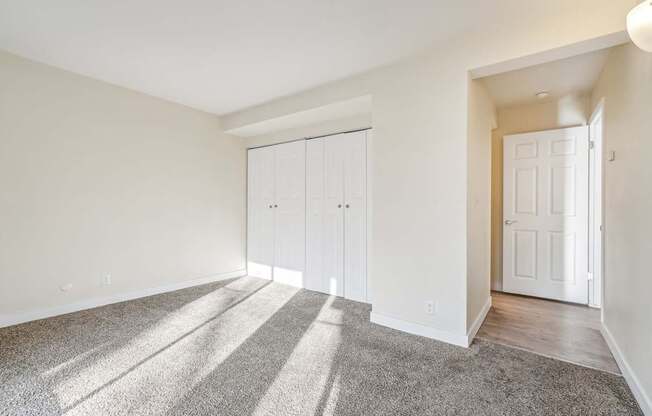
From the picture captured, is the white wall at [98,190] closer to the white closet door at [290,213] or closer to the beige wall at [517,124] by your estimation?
the white closet door at [290,213]

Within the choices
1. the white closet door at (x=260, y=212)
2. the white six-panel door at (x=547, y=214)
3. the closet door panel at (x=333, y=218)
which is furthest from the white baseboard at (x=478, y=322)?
the white closet door at (x=260, y=212)

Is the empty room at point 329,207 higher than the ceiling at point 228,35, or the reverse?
the ceiling at point 228,35

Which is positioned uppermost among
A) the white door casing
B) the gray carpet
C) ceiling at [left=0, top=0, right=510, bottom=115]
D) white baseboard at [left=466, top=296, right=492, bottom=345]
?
ceiling at [left=0, top=0, right=510, bottom=115]

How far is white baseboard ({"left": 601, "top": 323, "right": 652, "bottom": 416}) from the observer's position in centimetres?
159

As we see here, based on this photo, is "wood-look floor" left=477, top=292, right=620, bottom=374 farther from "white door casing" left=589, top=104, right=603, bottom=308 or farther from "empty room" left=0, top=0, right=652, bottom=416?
"white door casing" left=589, top=104, right=603, bottom=308

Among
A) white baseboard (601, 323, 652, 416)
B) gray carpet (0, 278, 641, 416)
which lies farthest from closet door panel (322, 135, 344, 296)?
white baseboard (601, 323, 652, 416)

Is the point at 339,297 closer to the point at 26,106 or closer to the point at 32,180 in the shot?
the point at 32,180

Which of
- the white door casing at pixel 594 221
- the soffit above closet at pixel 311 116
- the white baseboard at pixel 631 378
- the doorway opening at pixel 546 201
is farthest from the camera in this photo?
the white door casing at pixel 594 221

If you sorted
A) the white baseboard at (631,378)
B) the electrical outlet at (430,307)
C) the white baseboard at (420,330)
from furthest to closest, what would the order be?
1. the electrical outlet at (430,307)
2. the white baseboard at (420,330)
3. the white baseboard at (631,378)

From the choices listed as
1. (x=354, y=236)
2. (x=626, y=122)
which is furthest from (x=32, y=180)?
(x=626, y=122)

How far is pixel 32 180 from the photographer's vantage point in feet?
9.17

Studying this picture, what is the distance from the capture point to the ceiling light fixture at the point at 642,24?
52.2 inches

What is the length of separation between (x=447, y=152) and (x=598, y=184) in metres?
2.15

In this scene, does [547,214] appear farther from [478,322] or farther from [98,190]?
[98,190]
